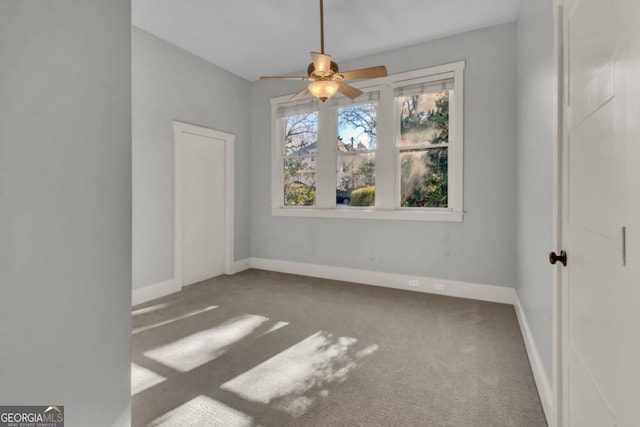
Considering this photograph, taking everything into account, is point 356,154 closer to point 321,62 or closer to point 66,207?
point 321,62

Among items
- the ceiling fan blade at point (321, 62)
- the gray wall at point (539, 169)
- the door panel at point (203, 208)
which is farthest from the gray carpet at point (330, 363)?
the ceiling fan blade at point (321, 62)

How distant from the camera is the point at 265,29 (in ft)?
12.0

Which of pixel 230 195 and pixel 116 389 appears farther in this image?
pixel 230 195

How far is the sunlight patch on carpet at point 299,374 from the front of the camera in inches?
71.8

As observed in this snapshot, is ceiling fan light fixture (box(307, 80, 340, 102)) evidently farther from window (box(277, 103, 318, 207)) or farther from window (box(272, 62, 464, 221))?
window (box(277, 103, 318, 207))

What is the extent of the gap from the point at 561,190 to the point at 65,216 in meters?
1.89

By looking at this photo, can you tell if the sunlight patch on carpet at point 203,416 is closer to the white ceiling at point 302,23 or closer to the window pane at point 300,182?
the window pane at point 300,182

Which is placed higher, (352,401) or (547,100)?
(547,100)

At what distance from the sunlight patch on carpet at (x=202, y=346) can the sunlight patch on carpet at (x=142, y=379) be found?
129mm

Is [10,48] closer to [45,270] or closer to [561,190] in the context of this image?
[45,270]

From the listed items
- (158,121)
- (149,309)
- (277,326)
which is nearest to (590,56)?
(277,326)

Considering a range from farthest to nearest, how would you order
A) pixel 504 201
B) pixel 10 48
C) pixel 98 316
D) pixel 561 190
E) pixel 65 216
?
pixel 504 201, pixel 561 190, pixel 98 316, pixel 65 216, pixel 10 48

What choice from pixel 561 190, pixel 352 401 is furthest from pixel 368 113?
pixel 352 401

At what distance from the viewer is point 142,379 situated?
202 centimetres
